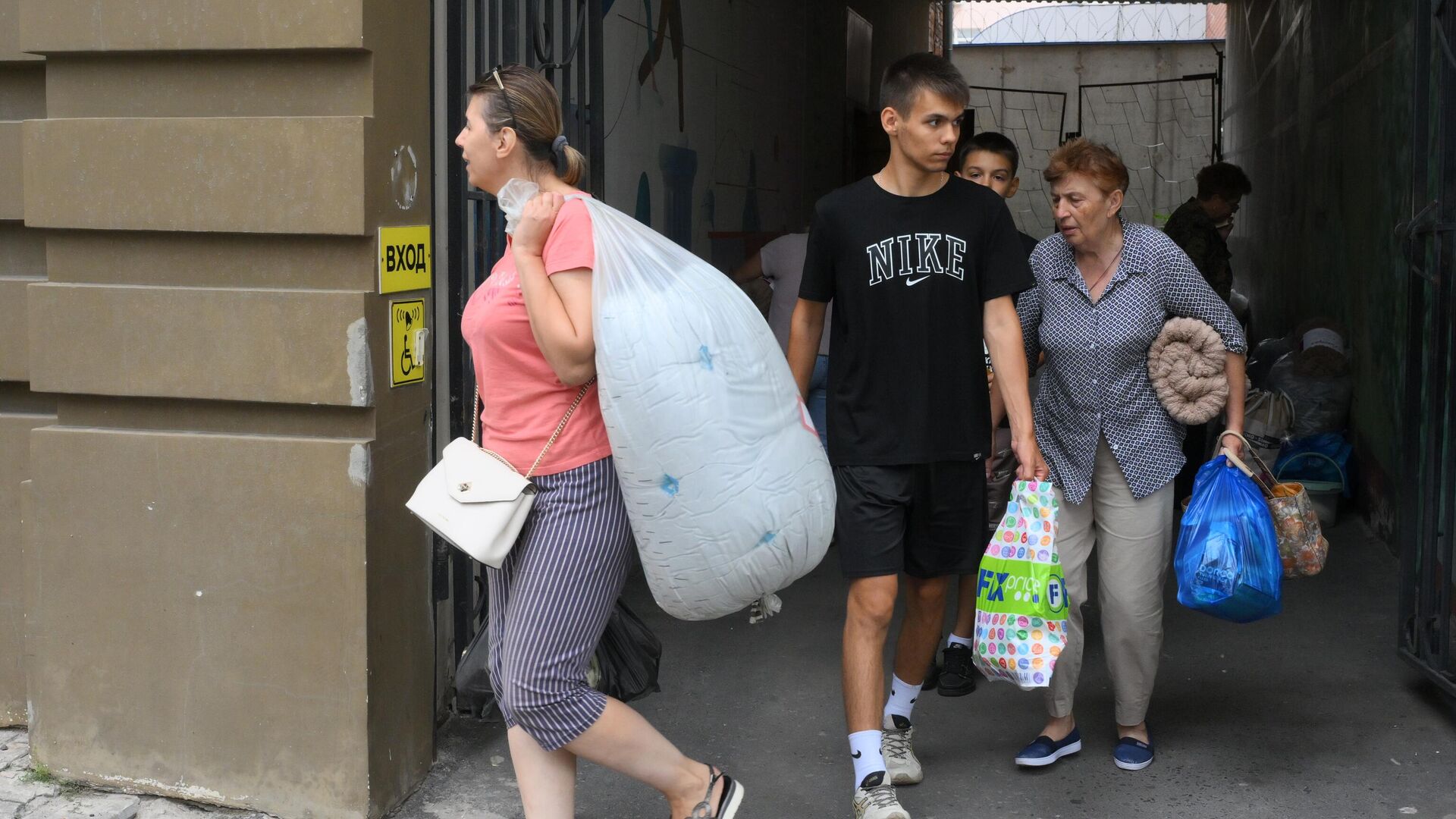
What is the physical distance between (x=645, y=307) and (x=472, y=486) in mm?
505

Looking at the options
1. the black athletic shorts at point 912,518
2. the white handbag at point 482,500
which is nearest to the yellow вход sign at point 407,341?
the white handbag at point 482,500

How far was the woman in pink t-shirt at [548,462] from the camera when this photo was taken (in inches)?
Result: 108

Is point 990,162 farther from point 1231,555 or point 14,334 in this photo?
point 14,334

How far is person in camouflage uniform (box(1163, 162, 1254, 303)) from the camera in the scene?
618 centimetres

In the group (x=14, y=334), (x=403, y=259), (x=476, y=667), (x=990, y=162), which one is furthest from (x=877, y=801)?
(x=14, y=334)

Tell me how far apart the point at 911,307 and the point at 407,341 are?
4.18 feet

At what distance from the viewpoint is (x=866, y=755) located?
3355mm

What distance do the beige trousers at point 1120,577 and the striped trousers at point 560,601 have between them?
1.45 metres

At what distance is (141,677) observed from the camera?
3.46 m

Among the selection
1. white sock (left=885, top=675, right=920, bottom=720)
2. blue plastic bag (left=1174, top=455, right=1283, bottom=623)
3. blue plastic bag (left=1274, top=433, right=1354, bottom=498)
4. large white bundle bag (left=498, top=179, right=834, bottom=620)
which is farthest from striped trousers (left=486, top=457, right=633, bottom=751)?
blue plastic bag (left=1274, top=433, right=1354, bottom=498)

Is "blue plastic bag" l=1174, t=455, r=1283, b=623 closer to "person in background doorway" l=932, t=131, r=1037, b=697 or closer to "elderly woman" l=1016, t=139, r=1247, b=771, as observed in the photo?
"elderly woman" l=1016, t=139, r=1247, b=771

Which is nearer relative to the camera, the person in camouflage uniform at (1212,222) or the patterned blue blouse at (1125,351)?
the patterned blue blouse at (1125,351)

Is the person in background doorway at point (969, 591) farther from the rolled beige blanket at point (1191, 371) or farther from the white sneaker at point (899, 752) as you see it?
the rolled beige blanket at point (1191, 371)

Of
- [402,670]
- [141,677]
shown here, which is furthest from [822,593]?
[141,677]
